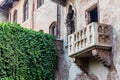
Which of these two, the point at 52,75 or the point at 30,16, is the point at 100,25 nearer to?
the point at 52,75

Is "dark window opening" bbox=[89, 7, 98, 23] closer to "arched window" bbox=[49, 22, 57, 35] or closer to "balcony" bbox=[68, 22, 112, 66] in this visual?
"balcony" bbox=[68, 22, 112, 66]

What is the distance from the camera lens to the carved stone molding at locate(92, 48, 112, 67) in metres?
13.6

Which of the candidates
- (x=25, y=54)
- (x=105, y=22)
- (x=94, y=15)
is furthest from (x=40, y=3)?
(x=105, y=22)

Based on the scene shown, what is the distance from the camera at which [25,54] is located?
16.6 metres

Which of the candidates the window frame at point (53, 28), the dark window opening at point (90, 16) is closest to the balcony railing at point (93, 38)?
the dark window opening at point (90, 16)

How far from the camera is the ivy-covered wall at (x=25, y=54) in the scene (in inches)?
627

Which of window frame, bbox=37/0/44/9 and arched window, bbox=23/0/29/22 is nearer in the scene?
window frame, bbox=37/0/44/9

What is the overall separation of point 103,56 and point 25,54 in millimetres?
4368

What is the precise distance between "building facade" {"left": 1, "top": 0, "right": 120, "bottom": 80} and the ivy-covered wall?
66 cm

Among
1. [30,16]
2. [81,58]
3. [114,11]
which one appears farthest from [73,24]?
[30,16]

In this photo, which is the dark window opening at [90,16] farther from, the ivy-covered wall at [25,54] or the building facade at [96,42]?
the ivy-covered wall at [25,54]

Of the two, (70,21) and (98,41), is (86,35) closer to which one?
(98,41)

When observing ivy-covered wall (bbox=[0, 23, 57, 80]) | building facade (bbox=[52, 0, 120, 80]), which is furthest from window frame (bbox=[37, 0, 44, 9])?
building facade (bbox=[52, 0, 120, 80])

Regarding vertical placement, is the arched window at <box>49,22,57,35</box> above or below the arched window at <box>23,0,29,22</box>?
below
